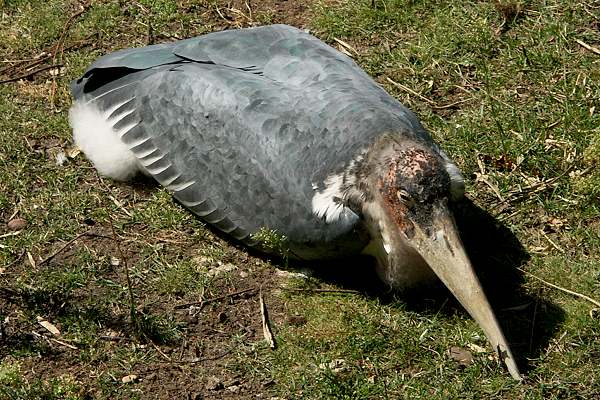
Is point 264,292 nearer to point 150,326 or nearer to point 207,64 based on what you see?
point 150,326

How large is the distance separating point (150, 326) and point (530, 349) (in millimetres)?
1896

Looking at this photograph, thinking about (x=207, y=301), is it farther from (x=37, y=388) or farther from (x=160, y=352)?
(x=37, y=388)

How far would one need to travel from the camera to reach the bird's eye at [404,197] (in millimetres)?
5355

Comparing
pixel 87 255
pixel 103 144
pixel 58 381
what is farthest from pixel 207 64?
pixel 58 381

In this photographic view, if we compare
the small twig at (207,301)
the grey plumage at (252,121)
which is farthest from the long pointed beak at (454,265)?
the small twig at (207,301)

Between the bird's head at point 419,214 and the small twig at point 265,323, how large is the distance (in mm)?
731

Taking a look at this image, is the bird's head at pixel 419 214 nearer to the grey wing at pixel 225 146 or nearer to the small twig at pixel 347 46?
the grey wing at pixel 225 146

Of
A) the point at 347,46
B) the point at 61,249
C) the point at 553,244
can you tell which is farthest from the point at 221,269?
the point at 347,46

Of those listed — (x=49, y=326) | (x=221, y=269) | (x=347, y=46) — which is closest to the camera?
(x=49, y=326)

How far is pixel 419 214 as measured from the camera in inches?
212

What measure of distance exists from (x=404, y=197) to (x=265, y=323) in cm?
102

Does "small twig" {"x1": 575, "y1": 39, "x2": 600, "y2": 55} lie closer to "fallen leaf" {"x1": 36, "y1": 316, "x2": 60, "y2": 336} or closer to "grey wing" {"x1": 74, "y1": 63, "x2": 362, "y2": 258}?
"grey wing" {"x1": 74, "y1": 63, "x2": 362, "y2": 258}

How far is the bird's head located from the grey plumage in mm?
128

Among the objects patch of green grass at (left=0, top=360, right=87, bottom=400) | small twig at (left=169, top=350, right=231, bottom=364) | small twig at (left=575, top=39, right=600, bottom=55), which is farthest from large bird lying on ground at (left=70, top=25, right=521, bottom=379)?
small twig at (left=575, top=39, right=600, bottom=55)
